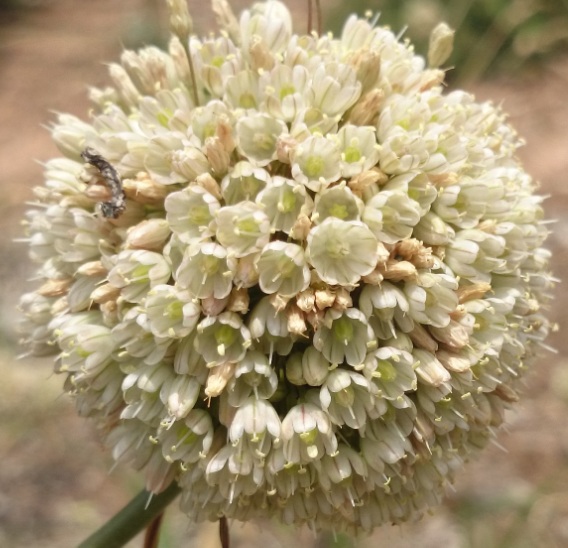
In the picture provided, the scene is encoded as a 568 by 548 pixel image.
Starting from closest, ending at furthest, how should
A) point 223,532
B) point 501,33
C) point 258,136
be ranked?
1. point 258,136
2. point 223,532
3. point 501,33

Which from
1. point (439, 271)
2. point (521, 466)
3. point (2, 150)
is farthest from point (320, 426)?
point (2, 150)

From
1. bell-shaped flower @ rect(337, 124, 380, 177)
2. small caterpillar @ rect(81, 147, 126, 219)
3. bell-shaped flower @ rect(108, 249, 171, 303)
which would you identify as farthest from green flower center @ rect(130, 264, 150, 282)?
bell-shaped flower @ rect(337, 124, 380, 177)

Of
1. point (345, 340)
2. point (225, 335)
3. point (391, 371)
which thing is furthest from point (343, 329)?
point (225, 335)

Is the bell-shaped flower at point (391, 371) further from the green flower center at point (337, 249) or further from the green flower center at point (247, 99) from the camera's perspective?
the green flower center at point (247, 99)

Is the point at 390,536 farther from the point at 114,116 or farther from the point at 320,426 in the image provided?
the point at 114,116

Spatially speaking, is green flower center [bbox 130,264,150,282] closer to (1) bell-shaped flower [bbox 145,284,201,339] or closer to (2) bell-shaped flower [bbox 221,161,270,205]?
(1) bell-shaped flower [bbox 145,284,201,339]

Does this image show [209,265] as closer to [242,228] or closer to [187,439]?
[242,228]

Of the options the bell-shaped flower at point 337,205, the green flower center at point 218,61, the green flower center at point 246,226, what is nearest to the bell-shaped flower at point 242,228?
the green flower center at point 246,226

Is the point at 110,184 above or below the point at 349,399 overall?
above
